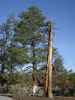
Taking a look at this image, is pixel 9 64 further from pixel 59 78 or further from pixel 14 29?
pixel 59 78

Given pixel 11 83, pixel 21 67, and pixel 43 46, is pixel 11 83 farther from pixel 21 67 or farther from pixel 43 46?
pixel 43 46

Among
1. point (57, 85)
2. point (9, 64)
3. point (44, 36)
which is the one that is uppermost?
point (44, 36)

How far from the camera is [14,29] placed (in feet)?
176

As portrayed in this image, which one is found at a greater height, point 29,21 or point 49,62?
point 29,21

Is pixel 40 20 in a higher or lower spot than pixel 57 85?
higher

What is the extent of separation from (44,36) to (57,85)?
387 inches

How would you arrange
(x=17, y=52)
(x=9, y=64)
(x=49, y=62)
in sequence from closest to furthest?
(x=49, y=62) → (x=17, y=52) → (x=9, y=64)

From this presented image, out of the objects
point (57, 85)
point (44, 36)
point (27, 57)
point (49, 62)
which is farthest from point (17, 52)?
point (49, 62)

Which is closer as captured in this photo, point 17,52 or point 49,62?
point 49,62

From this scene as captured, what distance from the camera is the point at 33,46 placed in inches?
2009

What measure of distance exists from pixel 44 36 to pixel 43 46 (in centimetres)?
177

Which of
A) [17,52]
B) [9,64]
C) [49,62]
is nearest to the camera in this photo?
[49,62]

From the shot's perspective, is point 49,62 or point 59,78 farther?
point 59,78

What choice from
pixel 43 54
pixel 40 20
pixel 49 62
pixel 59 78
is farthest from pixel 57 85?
pixel 49 62
